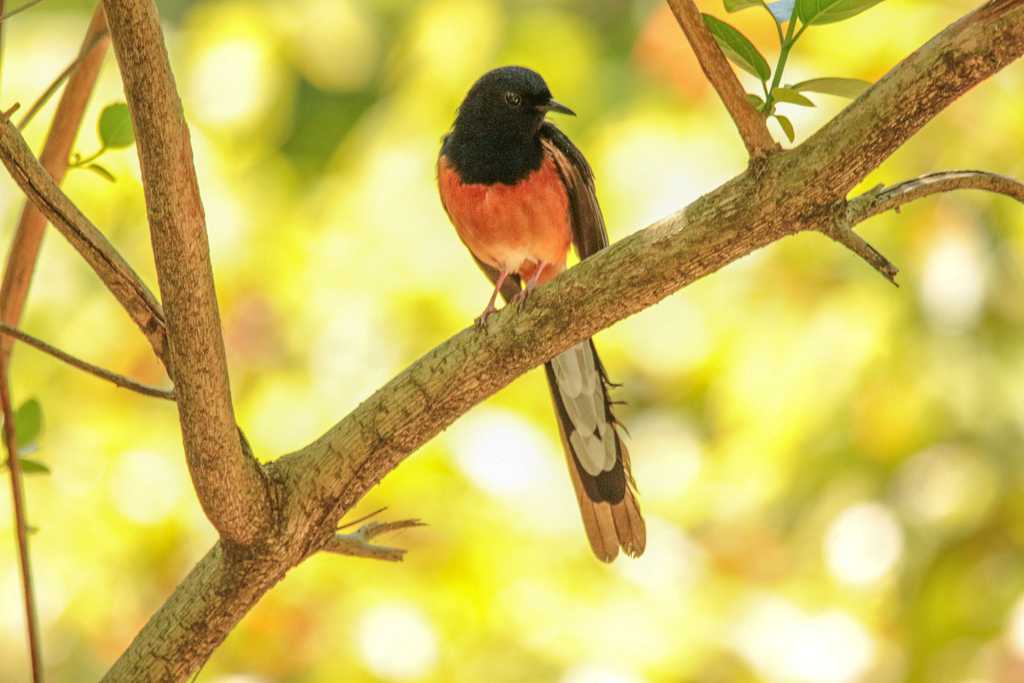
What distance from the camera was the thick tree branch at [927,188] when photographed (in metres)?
1.85

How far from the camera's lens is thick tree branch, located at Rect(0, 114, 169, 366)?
1.77 metres

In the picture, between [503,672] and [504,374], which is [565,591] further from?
[504,374]

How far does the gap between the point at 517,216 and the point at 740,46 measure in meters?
1.71

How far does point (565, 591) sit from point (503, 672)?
34 centimetres

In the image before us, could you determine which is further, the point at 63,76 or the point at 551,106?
the point at 551,106

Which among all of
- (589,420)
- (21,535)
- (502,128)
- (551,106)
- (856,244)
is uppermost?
(551,106)

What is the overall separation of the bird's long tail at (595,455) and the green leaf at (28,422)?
1.25 metres

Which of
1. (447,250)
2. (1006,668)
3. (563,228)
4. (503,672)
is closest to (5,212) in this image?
(447,250)

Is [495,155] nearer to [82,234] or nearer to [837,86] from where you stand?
A: [837,86]

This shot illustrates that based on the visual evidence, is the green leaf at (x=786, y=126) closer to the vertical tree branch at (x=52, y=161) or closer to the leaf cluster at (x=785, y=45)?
the leaf cluster at (x=785, y=45)

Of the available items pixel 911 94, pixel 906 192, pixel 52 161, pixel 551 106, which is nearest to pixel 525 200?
pixel 551 106

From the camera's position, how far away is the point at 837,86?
75.6 inches

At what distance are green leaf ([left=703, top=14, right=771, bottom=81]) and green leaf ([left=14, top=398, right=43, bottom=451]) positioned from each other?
4.77 ft

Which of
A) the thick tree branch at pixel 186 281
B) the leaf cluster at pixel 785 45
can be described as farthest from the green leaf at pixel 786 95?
the thick tree branch at pixel 186 281
